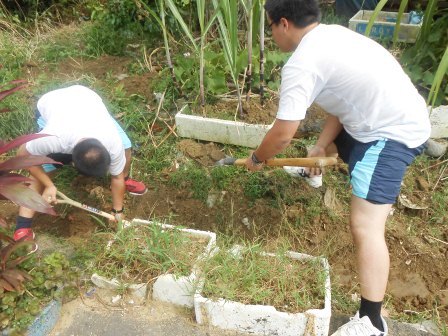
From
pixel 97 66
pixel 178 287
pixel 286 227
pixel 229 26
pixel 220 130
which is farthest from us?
pixel 97 66

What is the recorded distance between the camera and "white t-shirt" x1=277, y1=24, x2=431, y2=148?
1.88 metres

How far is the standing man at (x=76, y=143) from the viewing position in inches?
92.9

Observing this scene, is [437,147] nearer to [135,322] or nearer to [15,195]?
[135,322]

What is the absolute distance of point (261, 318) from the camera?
203cm

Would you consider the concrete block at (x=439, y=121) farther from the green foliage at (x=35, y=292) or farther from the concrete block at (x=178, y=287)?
the green foliage at (x=35, y=292)

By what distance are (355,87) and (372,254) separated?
30.3 inches

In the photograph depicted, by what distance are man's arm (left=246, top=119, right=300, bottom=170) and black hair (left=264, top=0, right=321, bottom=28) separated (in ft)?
1.49

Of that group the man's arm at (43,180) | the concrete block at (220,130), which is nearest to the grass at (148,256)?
the man's arm at (43,180)

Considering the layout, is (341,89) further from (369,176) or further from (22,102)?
(22,102)

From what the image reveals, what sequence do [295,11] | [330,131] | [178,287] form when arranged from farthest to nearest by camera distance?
1. [330,131]
2. [178,287]
3. [295,11]

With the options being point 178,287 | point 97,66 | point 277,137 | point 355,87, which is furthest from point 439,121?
point 97,66

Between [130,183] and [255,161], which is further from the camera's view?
[130,183]

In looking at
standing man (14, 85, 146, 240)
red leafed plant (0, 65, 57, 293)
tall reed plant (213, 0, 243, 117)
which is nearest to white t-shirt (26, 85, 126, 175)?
standing man (14, 85, 146, 240)

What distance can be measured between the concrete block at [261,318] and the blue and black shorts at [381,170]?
18.9 inches
